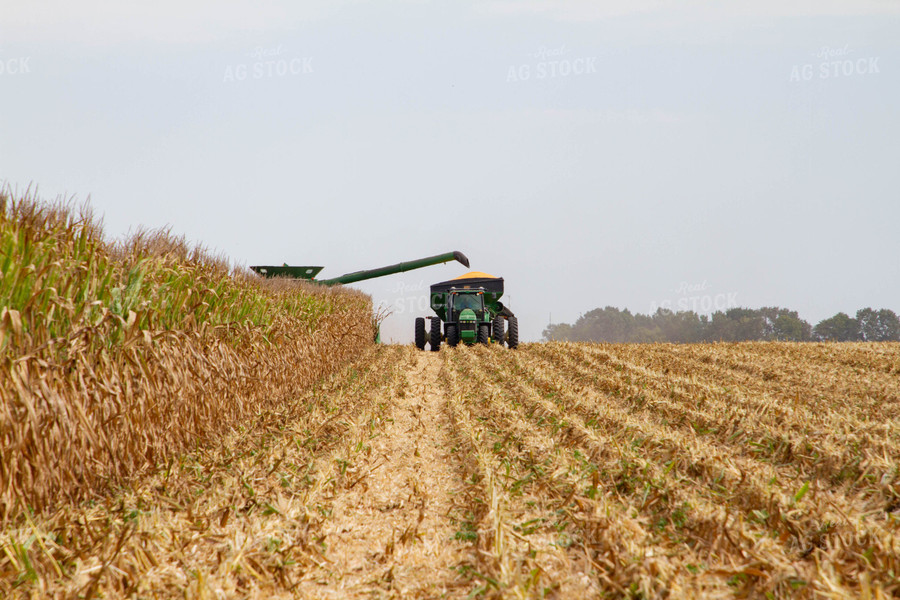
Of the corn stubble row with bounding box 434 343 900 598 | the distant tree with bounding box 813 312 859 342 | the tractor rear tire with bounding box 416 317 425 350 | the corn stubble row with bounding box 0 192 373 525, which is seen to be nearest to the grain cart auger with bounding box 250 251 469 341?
the tractor rear tire with bounding box 416 317 425 350

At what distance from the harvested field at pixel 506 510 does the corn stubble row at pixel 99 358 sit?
247 mm

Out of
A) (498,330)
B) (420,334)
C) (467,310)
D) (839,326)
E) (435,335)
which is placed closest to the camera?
(498,330)

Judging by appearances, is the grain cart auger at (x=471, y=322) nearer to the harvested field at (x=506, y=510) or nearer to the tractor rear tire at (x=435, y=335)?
the tractor rear tire at (x=435, y=335)

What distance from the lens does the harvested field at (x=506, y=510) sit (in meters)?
3.16

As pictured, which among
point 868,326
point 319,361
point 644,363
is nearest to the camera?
point 319,361

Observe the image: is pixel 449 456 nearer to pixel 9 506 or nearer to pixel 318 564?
pixel 318 564

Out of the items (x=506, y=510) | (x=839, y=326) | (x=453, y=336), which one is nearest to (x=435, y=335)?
(x=453, y=336)

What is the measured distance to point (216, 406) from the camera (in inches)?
248

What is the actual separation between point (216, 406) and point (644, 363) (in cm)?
937

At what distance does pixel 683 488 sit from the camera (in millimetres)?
4559

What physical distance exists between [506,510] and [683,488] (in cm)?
143

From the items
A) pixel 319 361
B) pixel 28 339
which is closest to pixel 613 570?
pixel 28 339

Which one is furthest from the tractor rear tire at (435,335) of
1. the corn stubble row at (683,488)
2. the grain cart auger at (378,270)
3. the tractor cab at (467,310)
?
the corn stubble row at (683,488)

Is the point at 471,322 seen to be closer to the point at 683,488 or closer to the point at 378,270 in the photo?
the point at 378,270
